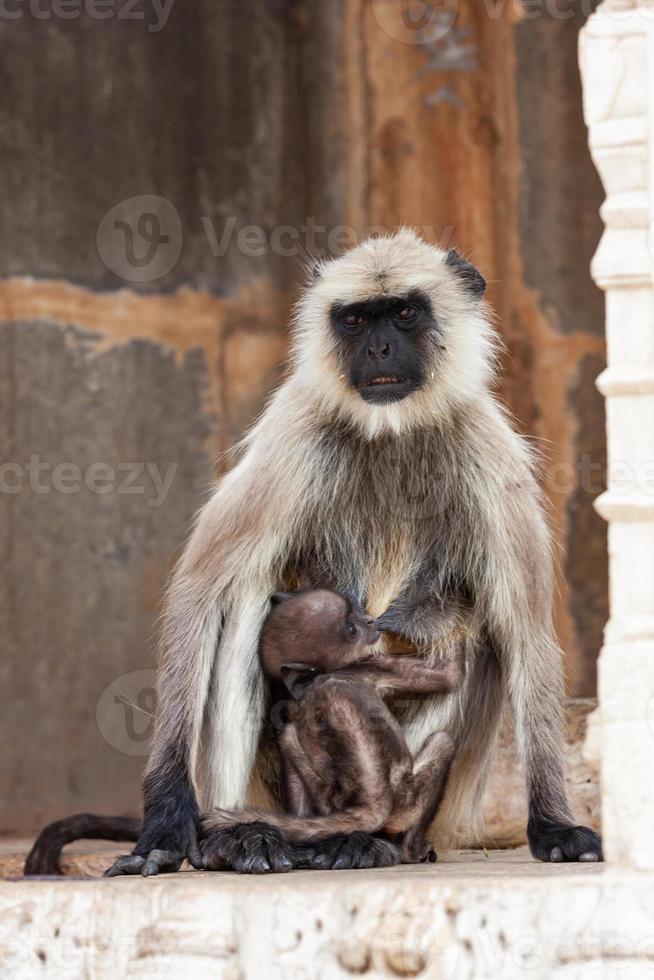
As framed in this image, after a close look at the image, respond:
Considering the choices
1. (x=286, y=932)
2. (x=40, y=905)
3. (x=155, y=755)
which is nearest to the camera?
(x=286, y=932)

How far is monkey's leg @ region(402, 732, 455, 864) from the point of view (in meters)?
3.97

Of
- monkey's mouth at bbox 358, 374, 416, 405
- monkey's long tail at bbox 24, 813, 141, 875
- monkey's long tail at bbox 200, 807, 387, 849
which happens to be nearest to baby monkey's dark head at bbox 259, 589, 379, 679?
monkey's long tail at bbox 200, 807, 387, 849

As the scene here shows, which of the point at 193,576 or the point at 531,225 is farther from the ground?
the point at 531,225

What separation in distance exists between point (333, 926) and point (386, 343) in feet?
5.44

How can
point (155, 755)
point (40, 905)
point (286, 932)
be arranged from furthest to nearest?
point (155, 755)
point (40, 905)
point (286, 932)

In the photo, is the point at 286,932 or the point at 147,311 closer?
the point at 286,932

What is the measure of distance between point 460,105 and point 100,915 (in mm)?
4660

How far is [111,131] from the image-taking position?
22.2ft

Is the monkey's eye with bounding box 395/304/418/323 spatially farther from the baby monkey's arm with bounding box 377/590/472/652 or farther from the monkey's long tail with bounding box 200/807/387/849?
the monkey's long tail with bounding box 200/807/387/849

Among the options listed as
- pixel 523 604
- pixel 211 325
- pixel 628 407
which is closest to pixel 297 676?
pixel 523 604

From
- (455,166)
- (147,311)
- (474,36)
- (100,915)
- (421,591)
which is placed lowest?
(100,915)

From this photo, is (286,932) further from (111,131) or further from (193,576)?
(111,131)

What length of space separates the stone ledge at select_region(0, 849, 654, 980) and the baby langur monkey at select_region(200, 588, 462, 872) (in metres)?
0.56

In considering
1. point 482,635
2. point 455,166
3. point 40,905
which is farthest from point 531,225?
point 40,905
